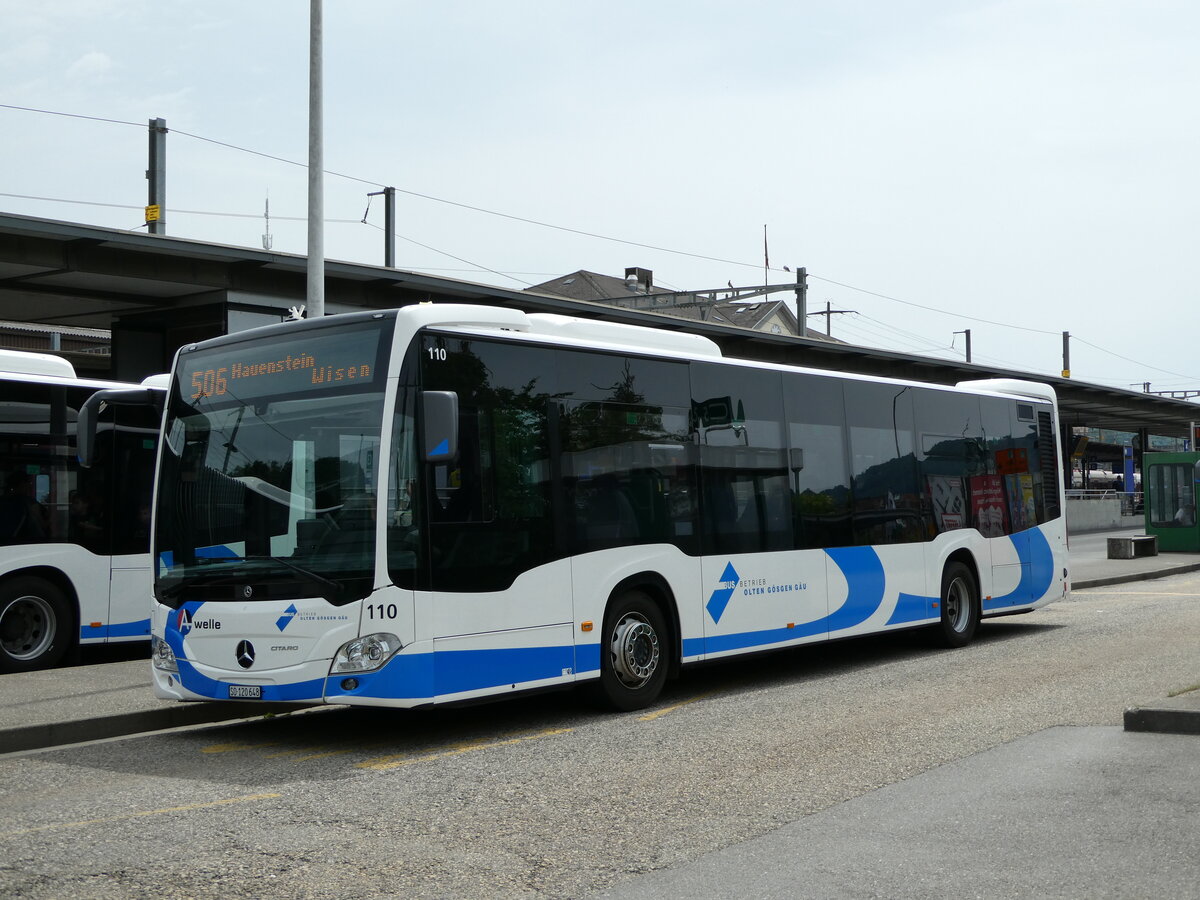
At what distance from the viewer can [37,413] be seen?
1316 centimetres

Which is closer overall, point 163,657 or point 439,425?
point 439,425

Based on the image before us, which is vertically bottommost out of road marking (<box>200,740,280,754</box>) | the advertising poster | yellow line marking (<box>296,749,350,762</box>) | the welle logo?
road marking (<box>200,740,280,754</box>)

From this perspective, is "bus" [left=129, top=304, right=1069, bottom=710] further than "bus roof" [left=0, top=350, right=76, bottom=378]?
No

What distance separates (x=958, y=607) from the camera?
49.5 feet

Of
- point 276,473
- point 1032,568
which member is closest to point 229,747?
point 276,473

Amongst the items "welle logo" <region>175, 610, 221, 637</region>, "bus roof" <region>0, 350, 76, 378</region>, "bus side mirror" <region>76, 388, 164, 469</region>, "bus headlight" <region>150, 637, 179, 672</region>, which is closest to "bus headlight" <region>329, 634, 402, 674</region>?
"welle logo" <region>175, 610, 221, 637</region>

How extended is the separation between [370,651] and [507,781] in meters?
1.40

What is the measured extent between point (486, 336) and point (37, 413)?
19.5 ft

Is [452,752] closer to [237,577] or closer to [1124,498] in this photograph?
[237,577]

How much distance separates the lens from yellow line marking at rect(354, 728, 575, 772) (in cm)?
845

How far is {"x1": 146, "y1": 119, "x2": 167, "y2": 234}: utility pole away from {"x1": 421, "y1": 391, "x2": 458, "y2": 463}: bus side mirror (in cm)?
1435

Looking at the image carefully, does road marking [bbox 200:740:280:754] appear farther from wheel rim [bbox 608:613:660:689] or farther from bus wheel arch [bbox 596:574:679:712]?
wheel rim [bbox 608:613:660:689]

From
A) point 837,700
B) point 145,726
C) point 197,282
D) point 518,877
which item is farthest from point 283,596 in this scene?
point 197,282

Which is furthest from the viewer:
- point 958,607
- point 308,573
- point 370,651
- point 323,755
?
point 958,607
